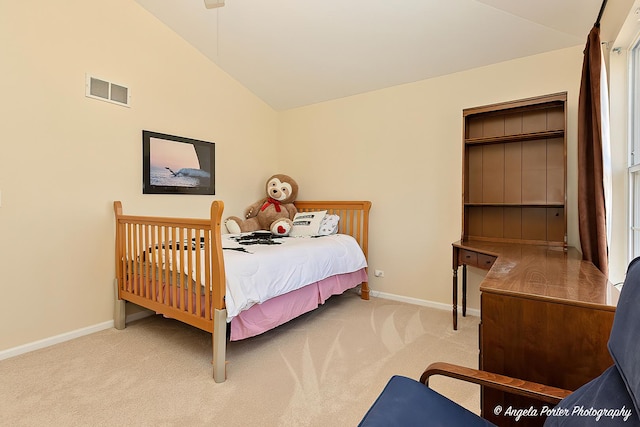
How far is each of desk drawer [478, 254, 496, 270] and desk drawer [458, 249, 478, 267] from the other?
0.13 feet

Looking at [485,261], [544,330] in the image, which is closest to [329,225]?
[485,261]

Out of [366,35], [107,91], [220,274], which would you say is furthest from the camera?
[366,35]

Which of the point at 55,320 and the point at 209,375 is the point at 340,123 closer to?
the point at 209,375

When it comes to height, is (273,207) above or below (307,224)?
above

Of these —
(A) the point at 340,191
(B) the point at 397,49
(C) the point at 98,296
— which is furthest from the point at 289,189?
(C) the point at 98,296

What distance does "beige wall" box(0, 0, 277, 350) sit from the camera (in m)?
2.10

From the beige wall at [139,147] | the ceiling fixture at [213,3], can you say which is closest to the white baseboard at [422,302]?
the beige wall at [139,147]

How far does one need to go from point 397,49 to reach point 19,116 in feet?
9.19

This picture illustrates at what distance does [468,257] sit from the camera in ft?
7.71

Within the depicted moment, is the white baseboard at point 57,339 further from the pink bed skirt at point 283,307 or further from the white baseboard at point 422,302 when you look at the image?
the white baseboard at point 422,302

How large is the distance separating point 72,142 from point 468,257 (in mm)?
3001

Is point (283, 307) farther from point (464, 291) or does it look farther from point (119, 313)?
point (464, 291)

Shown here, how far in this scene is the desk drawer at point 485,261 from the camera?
84.0 inches

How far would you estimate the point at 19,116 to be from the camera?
6.91 feet
